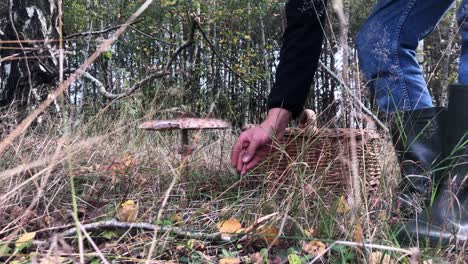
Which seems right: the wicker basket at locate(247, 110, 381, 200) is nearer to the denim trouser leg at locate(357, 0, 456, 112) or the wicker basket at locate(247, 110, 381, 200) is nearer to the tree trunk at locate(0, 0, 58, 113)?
the denim trouser leg at locate(357, 0, 456, 112)

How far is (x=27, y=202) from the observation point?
1250 mm

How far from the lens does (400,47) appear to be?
1434mm

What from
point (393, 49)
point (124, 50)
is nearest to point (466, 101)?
point (393, 49)

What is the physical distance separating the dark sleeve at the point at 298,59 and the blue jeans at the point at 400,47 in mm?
181

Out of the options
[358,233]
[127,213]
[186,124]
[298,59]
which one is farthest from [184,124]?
[358,233]

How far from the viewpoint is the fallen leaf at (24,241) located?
92cm

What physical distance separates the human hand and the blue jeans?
0.98ft

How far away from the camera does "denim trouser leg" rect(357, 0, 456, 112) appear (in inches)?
55.4

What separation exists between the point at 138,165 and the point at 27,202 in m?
0.41

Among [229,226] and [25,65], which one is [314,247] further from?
[25,65]

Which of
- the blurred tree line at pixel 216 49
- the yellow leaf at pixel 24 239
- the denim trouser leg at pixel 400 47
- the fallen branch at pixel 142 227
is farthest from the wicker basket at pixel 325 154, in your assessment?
the blurred tree line at pixel 216 49

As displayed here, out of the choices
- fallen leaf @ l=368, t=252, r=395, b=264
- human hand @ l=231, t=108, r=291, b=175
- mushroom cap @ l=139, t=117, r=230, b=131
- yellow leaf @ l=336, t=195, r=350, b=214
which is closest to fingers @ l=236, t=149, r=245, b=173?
human hand @ l=231, t=108, r=291, b=175

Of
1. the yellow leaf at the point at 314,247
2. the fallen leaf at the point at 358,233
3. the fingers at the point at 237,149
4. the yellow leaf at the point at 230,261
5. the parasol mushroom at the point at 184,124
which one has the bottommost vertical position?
the yellow leaf at the point at 230,261

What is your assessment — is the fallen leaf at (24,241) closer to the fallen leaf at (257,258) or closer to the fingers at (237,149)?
the fallen leaf at (257,258)
